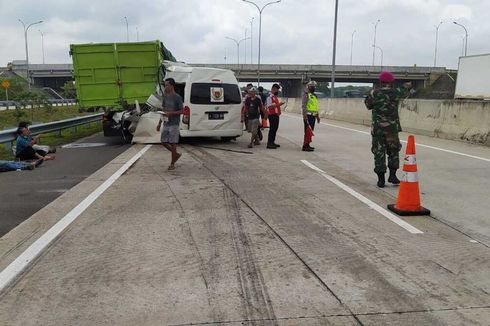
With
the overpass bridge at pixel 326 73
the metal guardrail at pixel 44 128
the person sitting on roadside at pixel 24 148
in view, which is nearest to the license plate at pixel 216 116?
the person sitting on roadside at pixel 24 148

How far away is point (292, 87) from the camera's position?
9312 cm

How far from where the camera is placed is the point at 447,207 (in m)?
6.90

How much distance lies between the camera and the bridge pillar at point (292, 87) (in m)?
87.5

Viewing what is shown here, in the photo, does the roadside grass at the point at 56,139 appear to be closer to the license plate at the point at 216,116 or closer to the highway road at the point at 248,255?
the license plate at the point at 216,116

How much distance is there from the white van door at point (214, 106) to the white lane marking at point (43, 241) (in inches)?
217

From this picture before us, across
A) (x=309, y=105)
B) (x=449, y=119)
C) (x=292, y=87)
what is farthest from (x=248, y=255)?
(x=292, y=87)

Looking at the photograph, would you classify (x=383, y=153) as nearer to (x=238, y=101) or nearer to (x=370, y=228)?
(x=370, y=228)

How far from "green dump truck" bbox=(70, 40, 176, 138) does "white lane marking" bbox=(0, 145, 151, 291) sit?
22.5ft

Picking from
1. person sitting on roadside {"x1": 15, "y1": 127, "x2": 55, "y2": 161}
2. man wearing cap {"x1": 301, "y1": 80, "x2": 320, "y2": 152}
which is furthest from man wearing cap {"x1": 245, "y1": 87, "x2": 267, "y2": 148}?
person sitting on roadside {"x1": 15, "y1": 127, "x2": 55, "y2": 161}

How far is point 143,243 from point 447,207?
418 centimetres

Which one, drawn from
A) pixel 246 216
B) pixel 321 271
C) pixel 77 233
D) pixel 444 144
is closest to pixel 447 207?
pixel 246 216

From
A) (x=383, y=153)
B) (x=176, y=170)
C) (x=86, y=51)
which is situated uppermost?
(x=86, y=51)

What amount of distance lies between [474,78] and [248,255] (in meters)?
28.0

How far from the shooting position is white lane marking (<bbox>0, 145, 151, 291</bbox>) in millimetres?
4375
